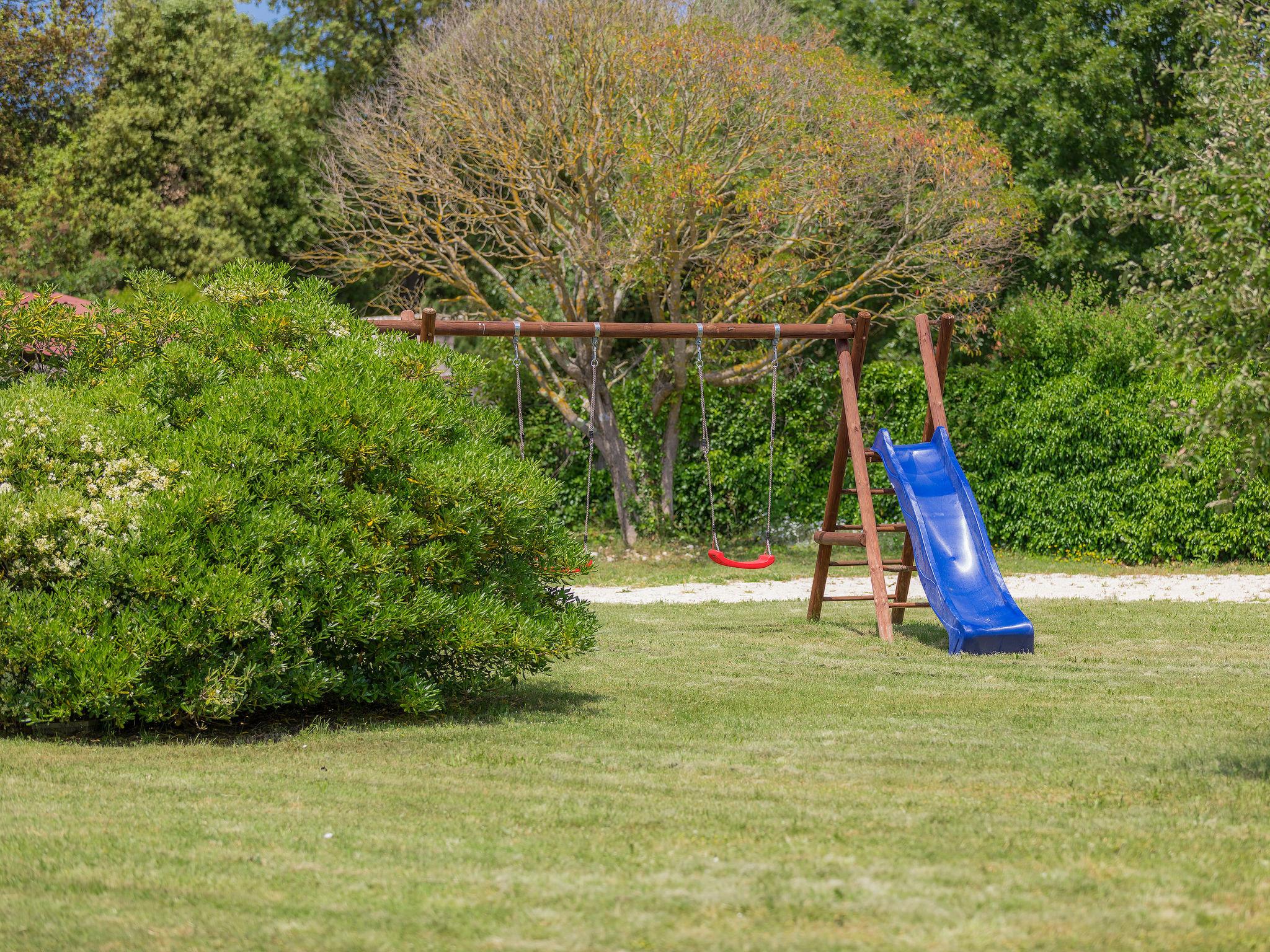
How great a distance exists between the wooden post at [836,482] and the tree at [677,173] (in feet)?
18.3

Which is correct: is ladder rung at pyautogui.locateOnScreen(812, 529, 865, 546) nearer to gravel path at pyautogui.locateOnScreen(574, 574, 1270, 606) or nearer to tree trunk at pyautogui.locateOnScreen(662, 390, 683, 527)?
gravel path at pyautogui.locateOnScreen(574, 574, 1270, 606)

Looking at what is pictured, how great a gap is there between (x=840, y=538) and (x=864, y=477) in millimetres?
628

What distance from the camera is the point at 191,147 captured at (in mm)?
25594

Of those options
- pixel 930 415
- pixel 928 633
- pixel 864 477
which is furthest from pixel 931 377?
pixel 928 633

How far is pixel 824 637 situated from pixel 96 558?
19.9 ft

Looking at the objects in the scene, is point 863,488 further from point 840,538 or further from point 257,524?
point 257,524

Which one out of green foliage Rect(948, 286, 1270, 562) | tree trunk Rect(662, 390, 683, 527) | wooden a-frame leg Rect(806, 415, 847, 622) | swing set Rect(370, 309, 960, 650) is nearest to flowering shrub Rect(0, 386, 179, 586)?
swing set Rect(370, 309, 960, 650)

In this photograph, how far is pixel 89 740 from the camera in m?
6.61

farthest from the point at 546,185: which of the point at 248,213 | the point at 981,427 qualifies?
the point at 248,213

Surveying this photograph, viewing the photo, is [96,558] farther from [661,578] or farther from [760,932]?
[661,578]

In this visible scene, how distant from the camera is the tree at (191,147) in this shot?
2491 cm

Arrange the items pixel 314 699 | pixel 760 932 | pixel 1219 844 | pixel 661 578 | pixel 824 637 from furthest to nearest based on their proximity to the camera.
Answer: pixel 661 578 → pixel 824 637 → pixel 314 699 → pixel 1219 844 → pixel 760 932

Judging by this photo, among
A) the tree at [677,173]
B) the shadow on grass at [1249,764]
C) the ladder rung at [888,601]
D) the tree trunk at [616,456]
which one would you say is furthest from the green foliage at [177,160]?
the shadow on grass at [1249,764]

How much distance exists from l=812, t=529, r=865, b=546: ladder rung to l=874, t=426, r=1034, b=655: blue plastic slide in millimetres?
415
